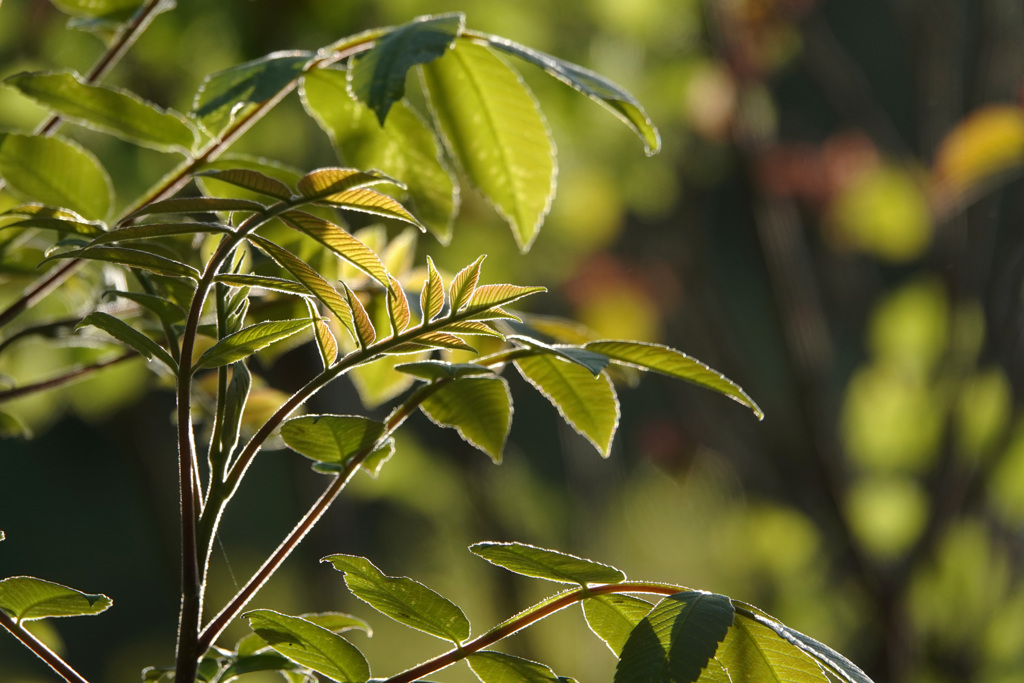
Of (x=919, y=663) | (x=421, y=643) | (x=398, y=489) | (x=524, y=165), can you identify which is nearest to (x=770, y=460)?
(x=919, y=663)

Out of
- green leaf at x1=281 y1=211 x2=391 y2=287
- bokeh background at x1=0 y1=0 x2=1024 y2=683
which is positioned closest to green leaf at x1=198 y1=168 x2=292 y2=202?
green leaf at x1=281 y1=211 x2=391 y2=287

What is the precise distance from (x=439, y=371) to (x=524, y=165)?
0.52 feet

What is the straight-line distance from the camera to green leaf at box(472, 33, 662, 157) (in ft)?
1.22

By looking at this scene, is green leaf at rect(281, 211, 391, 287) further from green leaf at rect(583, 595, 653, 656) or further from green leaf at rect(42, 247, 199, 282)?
green leaf at rect(583, 595, 653, 656)

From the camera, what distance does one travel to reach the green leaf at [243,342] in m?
0.31

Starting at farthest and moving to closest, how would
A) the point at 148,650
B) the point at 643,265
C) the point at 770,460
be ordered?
the point at 148,650
the point at 643,265
the point at 770,460

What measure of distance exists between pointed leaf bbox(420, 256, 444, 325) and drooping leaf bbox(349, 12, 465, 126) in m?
0.06

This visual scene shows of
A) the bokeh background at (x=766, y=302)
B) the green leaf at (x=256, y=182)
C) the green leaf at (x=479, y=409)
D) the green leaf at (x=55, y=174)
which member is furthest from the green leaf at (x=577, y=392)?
the bokeh background at (x=766, y=302)

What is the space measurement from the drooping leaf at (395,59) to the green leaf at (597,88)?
0.10ft

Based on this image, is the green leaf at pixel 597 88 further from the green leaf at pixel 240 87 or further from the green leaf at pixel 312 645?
the green leaf at pixel 312 645

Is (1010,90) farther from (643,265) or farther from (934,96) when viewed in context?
(643,265)

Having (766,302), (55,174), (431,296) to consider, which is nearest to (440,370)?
(431,296)

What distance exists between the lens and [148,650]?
3.23m

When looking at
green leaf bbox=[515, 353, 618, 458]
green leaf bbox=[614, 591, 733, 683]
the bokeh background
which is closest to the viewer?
green leaf bbox=[614, 591, 733, 683]
